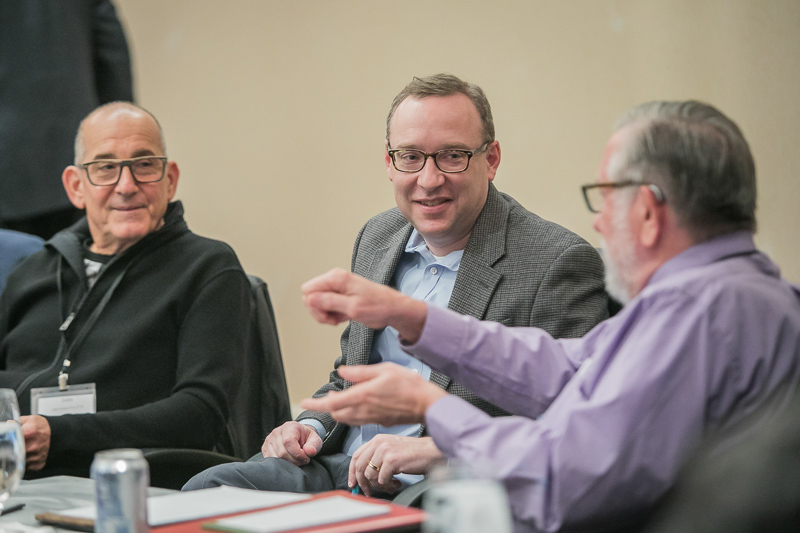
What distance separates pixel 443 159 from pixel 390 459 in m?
0.80

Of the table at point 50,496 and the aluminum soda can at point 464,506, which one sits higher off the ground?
the aluminum soda can at point 464,506

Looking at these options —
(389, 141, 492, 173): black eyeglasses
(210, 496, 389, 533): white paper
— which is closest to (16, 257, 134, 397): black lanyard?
(389, 141, 492, 173): black eyeglasses

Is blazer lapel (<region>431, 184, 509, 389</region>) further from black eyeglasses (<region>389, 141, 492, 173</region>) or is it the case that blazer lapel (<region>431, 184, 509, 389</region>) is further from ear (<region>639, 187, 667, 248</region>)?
ear (<region>639, 187, 667, 248</region>)

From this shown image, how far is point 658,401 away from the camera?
1.08 meters

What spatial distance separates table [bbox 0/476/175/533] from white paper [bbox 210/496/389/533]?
38 cm

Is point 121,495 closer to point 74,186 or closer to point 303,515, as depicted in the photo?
point 303,515

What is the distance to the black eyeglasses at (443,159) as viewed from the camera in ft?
6.88

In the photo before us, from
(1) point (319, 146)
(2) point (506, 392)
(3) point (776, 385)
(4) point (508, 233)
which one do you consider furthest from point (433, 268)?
(1) point (319, 146)

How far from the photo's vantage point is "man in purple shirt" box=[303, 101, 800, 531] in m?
1.07

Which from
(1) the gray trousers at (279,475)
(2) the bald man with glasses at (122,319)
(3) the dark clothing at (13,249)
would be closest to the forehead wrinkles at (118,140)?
(2) the bald man with glasses at (122,319)

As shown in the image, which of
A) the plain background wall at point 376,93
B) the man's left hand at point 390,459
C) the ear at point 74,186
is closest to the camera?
the man's left hand at point 390,459

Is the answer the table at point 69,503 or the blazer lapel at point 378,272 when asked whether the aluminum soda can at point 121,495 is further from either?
the blazer lapel at point 378,272

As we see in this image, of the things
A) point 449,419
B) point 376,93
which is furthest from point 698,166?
point 376,93

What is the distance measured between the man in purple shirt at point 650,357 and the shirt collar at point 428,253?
0.72m
